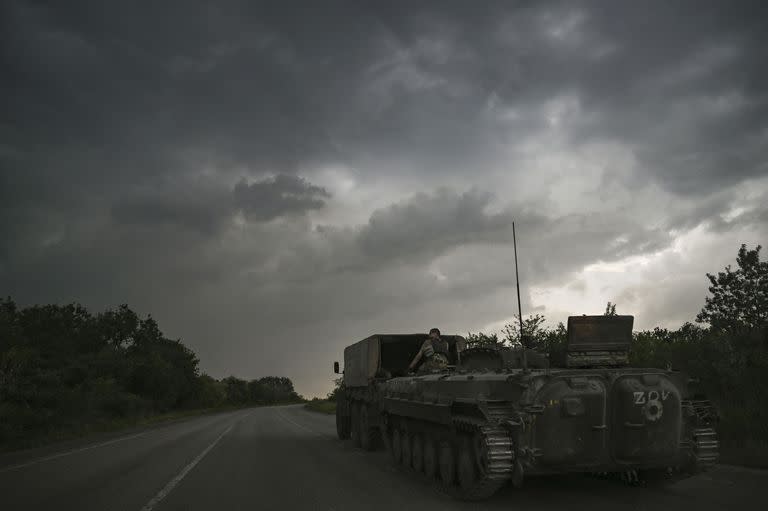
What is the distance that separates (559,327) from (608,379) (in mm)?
17929

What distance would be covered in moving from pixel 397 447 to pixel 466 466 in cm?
462

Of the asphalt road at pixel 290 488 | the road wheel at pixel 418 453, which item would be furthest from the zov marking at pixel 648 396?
the road wheel at pixel 418 453

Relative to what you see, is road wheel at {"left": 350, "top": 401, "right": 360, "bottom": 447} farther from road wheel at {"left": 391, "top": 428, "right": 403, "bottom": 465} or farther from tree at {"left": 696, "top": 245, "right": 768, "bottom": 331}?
tree at {"left": 696, "top": 245, "right": 768, "bottom": 331}

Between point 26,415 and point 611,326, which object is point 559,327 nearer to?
point 611,326

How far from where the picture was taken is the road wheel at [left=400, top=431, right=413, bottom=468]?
39.9 ft

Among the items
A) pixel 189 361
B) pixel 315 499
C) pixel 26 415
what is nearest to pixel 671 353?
pixel 315 499

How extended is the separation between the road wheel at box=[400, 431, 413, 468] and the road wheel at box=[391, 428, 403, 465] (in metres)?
0.29

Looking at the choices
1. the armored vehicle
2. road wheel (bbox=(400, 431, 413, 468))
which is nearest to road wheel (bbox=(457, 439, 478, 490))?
the armored vehicle

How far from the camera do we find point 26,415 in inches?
1120

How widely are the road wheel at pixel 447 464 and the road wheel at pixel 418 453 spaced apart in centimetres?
127

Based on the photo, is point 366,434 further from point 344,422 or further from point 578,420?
point 578,420

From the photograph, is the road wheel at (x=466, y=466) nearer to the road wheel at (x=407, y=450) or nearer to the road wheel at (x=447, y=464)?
the road wheel at (x=447, y=464)

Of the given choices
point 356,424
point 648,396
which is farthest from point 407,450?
point 356,424

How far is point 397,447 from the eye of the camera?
43.5ft
